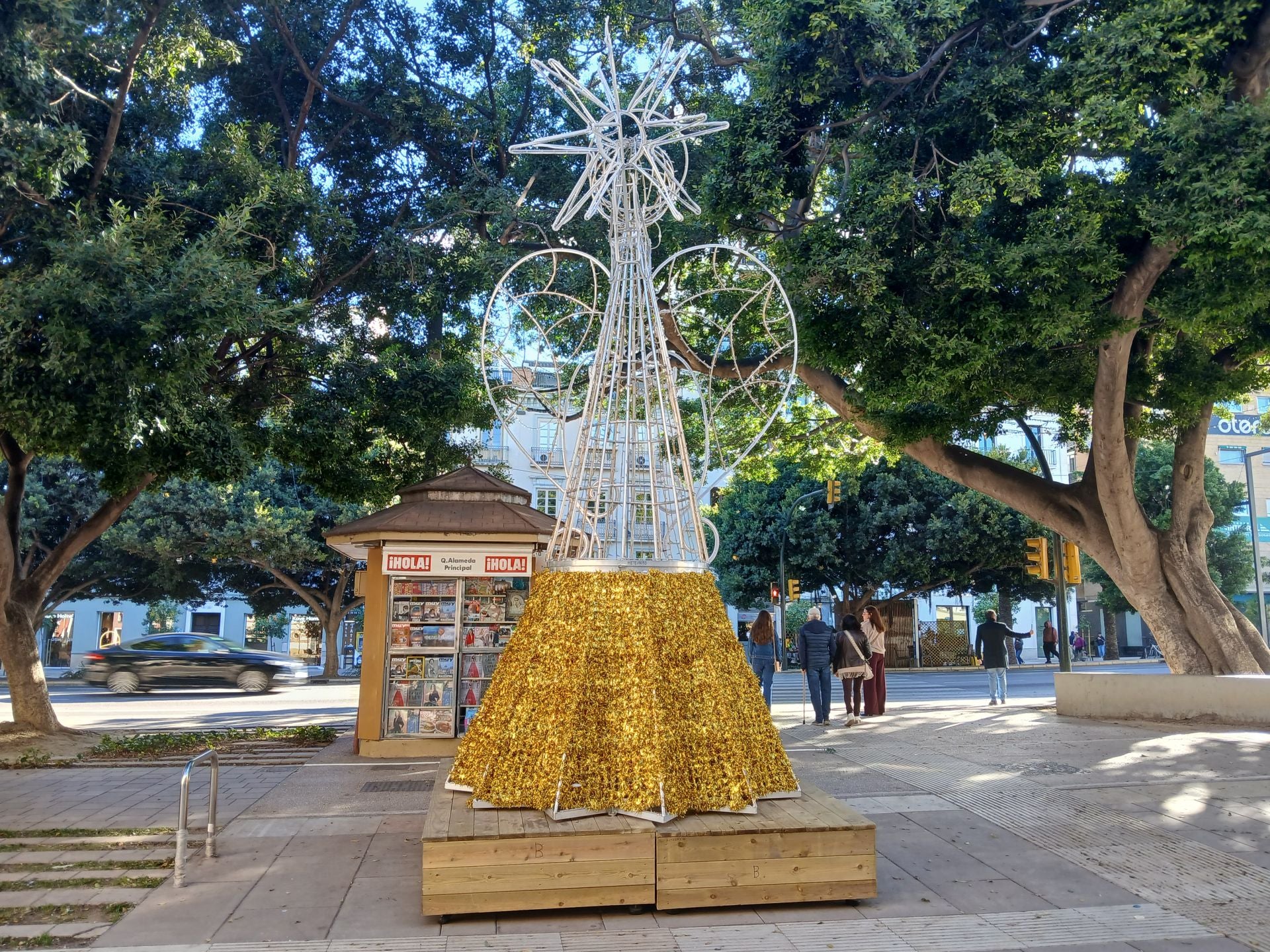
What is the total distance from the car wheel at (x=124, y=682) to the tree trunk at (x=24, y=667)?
474 inches

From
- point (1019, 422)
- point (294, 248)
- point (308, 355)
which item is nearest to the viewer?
point (294, 248)

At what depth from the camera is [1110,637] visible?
1727 inches

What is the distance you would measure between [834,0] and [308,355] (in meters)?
8.08

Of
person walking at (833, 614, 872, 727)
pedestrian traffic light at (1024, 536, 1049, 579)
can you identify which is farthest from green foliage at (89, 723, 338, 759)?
pedestrian traffic light at (1024, 536, 1049, 579)

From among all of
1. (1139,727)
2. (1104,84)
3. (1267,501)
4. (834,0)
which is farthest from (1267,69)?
(1267,501)

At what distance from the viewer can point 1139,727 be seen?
1220 centimetres

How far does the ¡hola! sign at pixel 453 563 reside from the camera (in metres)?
10.0

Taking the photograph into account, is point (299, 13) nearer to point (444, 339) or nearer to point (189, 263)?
point (444, 339)

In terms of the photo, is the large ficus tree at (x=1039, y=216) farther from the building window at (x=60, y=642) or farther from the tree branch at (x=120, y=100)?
the building window at (x=60, y=642)

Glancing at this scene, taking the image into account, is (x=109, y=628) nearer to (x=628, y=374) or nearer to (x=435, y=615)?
(x=435, y=615)

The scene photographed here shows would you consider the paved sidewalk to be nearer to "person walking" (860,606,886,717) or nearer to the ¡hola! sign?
the ¡hola! sign

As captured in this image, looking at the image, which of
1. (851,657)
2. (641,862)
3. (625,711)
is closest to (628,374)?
(625,711)

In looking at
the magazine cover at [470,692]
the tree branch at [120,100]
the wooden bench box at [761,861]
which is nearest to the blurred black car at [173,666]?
the tree branch at [120,100]

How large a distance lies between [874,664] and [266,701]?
14201 mm
